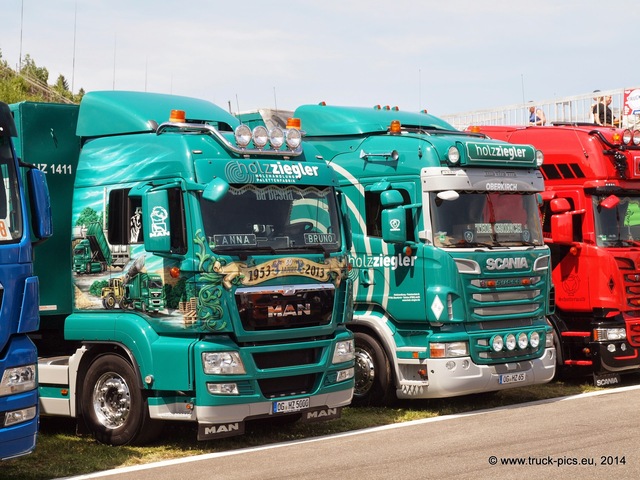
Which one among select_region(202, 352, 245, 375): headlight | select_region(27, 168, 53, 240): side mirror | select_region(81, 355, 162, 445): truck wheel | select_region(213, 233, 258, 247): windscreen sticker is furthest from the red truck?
select_region(27, 168, 53, 240): side mirror

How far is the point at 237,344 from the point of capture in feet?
32.6

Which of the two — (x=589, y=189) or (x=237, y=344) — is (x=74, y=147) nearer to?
(x=237, y=344)

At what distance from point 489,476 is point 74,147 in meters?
5.85

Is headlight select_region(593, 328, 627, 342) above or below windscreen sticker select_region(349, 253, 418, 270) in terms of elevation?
below

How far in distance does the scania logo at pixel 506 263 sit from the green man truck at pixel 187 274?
2.30m

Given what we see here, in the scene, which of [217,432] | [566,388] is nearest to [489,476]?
[217,432]

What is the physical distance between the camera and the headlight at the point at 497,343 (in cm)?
1238

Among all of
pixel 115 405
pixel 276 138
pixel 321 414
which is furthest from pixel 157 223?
pixel 321 414

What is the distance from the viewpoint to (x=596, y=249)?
14.2 meters

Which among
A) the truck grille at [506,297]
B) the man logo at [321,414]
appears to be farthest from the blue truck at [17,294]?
the truck grille at [506,297]

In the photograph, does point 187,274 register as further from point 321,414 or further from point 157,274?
point 321,414

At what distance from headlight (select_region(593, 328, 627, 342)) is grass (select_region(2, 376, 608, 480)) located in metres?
0.81

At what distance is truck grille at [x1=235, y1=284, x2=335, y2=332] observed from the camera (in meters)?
9.93

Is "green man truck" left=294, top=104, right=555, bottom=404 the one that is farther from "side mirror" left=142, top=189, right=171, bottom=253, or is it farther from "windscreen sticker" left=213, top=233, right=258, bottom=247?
"side mirror" left=142, top=189, right=171, bottom=253
